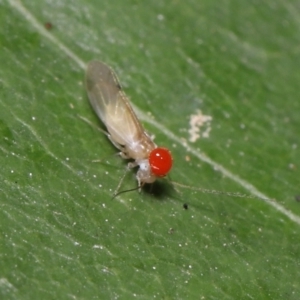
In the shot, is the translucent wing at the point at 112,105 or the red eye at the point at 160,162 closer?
the red eye at the point at 160,162

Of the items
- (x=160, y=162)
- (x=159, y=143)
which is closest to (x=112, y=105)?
(x=159, y=143)

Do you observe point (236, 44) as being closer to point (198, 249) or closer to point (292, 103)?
point (292, 103)

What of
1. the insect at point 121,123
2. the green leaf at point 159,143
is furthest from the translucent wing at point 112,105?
the green leaf at point 159,143

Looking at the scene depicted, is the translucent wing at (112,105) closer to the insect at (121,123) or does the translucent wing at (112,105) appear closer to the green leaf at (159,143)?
the insect at (121,123)

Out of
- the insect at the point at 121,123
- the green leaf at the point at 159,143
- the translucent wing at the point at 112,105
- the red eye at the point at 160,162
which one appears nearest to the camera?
the green leaf at the point at 159,143

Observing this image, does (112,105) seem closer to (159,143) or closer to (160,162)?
(159,143)

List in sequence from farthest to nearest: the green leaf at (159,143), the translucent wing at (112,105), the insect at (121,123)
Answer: the translucent wing at (112,105) < the insect at (121,123) < the green leaf at (159,143)
